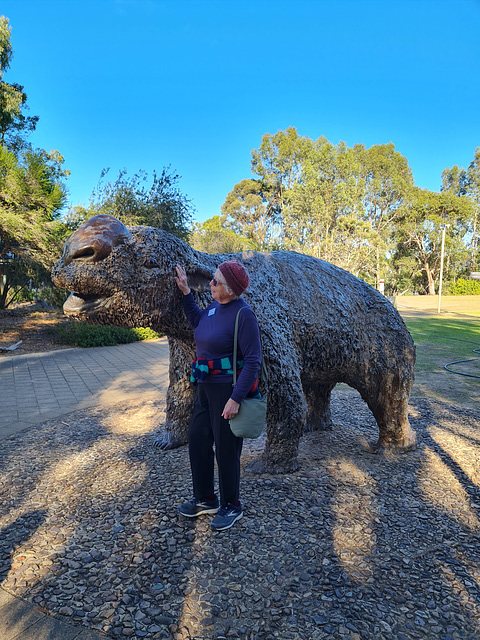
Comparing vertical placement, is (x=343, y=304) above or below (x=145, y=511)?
above

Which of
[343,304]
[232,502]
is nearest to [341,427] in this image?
[343,304]

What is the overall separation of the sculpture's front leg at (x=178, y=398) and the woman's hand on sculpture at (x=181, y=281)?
764 mm

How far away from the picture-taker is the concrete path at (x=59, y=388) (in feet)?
6.45

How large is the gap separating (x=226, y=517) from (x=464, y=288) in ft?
152

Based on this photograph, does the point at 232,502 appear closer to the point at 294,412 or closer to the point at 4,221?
the point at 294,412

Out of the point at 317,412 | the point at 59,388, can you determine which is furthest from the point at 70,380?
the point at 317,412

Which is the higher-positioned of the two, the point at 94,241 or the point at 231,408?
the point at 94,241

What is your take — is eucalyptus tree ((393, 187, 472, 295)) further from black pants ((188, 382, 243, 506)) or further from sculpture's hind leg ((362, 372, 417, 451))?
black pants ((188, 382, 243, 506))

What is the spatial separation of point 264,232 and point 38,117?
32.2 meters

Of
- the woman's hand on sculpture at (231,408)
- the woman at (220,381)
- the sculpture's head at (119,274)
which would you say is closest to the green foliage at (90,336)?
the sculpture's head at (119,274)

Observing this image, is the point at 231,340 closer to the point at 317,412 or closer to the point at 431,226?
the point at 317,412

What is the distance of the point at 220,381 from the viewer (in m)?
2.57

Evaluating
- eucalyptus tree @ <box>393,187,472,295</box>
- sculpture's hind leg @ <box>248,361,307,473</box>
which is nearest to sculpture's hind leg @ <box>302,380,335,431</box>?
sculpture's hind leg @ <box>248,361,307,473</box>

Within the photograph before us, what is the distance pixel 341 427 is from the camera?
16.0 ft
